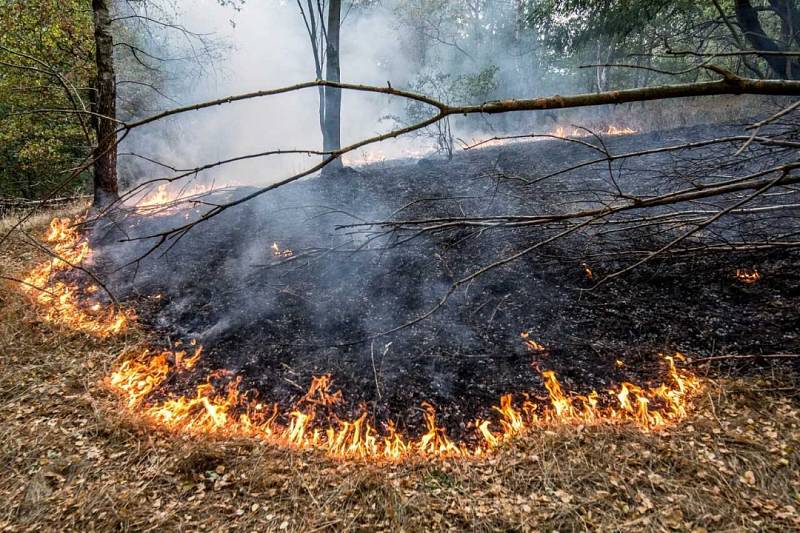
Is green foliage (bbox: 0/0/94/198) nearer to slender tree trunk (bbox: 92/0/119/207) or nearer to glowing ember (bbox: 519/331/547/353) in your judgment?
slender tree trunk (bbox: 92/0/119/207)

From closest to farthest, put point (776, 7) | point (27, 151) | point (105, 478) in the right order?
point (105, 478), point (776, 7), point (27, 151)

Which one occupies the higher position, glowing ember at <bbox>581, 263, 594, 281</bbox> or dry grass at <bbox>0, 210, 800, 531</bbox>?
glowing ember at <bbox>581, 263, 594, 281</bbox>

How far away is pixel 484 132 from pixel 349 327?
1322 centimetres

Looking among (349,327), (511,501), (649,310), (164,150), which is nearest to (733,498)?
(511,501)

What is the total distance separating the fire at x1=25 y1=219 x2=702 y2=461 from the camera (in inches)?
115

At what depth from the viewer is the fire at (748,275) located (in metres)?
3.94

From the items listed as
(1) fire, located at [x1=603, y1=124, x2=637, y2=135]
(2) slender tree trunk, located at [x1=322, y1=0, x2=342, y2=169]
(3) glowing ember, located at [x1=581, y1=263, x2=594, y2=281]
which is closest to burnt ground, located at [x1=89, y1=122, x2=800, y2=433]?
(3) glowing ember, located at [x1=581, y1=263, x2=594, y2=281]

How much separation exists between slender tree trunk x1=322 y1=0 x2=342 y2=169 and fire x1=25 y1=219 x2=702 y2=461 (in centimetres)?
516

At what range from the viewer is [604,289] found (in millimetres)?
4184

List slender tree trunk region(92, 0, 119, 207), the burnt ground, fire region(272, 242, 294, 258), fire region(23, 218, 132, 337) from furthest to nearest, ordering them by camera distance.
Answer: slender tree trunk region(92, 0, 119, 207)
fire region(272, 242, 294, 258)
fire region(23, 218, 132, 337)
the burnt ground

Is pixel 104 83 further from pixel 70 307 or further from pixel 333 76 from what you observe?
pixel 333 76

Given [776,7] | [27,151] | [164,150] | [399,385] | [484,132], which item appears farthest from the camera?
[484,132]

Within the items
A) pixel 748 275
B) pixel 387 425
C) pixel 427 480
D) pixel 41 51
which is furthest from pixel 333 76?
pixel 427 480

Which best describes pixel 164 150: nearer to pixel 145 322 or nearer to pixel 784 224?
pixel 145 322
